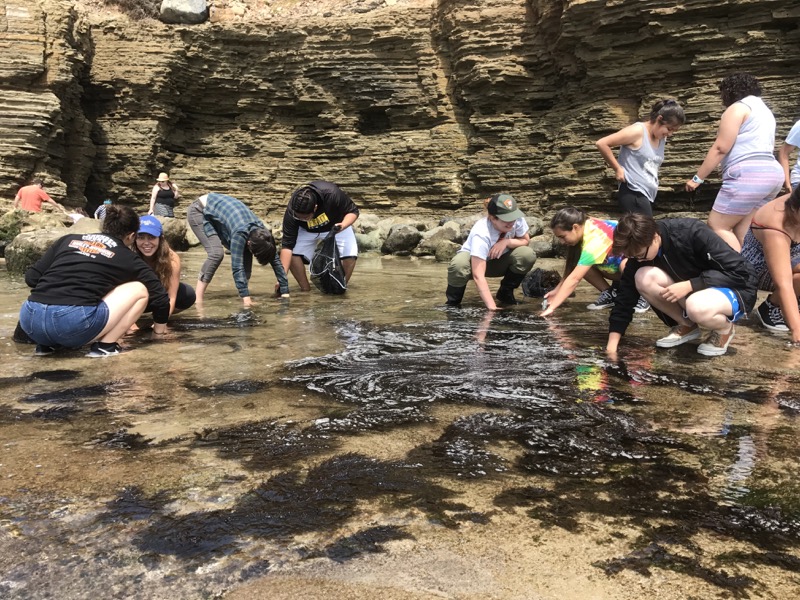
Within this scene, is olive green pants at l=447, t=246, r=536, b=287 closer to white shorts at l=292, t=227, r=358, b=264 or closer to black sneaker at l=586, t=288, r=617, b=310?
black sneaker at l=586, t=288, r=617, b=310

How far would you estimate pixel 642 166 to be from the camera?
556 centimetres

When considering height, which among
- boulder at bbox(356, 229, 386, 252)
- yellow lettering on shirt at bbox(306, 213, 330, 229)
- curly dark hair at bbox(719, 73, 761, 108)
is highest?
curly dark hair at bbox(719, 73, 761, 108)

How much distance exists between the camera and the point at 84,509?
1802 mm

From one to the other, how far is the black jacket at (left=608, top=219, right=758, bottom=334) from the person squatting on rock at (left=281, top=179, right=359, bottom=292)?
3839 mm

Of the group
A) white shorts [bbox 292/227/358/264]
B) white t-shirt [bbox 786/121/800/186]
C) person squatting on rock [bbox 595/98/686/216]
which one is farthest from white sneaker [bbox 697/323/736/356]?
white shorts [bbox 292/227/358/264]

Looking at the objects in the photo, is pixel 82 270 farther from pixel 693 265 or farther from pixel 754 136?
pixel 754 136

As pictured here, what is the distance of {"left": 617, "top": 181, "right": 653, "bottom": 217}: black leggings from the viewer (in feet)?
18.4

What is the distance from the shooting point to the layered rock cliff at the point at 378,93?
44.9 feet

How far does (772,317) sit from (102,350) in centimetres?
486

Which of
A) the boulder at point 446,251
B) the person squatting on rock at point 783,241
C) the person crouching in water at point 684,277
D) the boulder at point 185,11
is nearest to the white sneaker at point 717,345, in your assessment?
the person crouching in water at point 684,277

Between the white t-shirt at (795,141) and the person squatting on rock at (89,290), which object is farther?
the white t-shirt at (795,141)

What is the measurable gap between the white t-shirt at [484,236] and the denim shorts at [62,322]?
3.17 meters

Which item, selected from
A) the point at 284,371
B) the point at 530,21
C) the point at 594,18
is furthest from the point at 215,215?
the point at 530,21

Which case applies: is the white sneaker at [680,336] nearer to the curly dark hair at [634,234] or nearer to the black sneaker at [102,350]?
the curly dark hair at [634,234]
